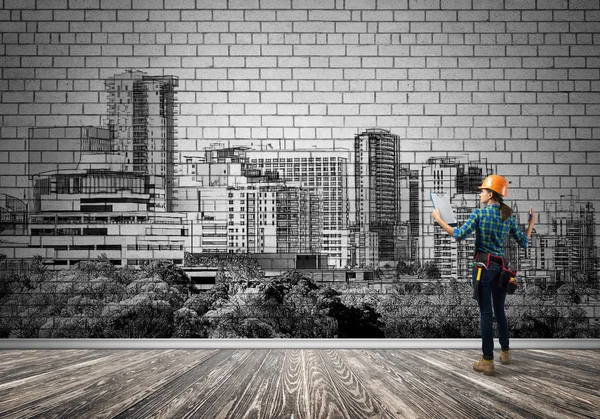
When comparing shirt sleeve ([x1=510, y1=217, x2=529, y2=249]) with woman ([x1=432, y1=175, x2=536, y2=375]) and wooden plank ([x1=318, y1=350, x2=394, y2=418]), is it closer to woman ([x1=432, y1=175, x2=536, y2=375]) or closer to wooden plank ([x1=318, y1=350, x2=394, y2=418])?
woman ([x1=432, y1=175, x2=536, y2=375])

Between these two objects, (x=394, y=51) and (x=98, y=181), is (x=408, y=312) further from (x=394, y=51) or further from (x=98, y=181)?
(x=98, y=181)

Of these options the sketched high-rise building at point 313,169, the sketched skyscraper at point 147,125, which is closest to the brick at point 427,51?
the sketched high-rise building at point 313,169

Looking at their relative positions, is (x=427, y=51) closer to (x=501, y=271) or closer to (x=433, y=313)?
(x=501, y=271)

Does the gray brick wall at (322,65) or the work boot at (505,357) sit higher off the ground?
the gray brick wall at (322,65)

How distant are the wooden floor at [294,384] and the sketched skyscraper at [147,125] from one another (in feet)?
5.13

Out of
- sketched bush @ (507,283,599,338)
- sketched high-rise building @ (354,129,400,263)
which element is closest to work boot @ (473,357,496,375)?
sketched bush @ (507,283,599,338)

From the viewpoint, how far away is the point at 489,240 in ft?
10.2

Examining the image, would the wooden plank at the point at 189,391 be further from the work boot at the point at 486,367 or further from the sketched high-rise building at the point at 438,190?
the sketched high-rise building at the point at 438,190

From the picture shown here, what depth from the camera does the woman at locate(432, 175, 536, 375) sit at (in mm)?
3020

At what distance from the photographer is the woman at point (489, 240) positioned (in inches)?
119

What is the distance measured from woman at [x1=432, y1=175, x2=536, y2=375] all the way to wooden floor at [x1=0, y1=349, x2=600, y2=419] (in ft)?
0.72

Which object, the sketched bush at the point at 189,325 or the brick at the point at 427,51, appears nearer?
the sketched bush at the point at 189,325

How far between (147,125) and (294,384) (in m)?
2.78

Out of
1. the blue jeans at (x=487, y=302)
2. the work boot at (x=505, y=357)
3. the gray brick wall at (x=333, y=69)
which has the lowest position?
the work boot at (x=505, y=357)
